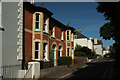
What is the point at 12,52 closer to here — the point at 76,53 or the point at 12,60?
the point at 12,60

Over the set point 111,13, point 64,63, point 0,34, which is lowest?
point 64,63

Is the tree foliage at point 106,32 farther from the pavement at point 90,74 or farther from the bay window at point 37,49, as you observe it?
the bay window at point 37,49

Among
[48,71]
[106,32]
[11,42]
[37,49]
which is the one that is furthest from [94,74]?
[106,32]

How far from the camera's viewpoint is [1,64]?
10.5 metres

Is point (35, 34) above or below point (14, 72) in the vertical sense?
above

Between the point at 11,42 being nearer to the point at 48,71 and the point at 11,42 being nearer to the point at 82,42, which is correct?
the point at 48,71

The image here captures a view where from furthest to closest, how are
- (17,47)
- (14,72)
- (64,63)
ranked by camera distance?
1. (64,63)
2. (17,47)
3. (14,72)

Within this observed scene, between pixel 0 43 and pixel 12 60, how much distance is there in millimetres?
1745

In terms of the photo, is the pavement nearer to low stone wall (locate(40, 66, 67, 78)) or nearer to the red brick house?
low stone wall (locate(40, 66, 67, 78))

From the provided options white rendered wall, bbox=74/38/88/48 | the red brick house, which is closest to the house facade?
the red brick house

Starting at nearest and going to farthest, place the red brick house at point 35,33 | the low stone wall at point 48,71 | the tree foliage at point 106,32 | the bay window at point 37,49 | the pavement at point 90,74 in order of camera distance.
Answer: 1. the pavement at point 90,74
2. the low stone wall at point 48,71
3. the red brick house at point 35,33
4. the bay window at point 37,49
5. the tree foliage at point 106,32

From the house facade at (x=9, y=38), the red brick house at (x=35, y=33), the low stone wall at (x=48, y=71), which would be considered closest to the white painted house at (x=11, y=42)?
the house facade at (x=9, y=38)

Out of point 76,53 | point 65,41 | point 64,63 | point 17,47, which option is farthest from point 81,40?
point 17,47

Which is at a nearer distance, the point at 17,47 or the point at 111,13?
the point at 111,13
